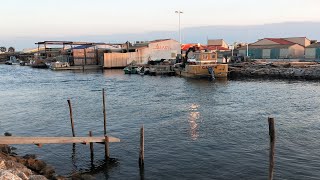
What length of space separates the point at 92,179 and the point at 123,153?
485 centimetres

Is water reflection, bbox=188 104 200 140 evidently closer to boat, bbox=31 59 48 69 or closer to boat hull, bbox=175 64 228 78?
boat hull, bbox=175 64 228 78

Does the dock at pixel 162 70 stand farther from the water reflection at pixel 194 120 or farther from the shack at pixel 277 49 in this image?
the water reflection at pixel 194 120

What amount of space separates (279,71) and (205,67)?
1478cm

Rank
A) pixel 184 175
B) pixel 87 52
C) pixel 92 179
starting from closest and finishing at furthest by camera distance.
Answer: pixel 92 179 < pixel 184 175 < pixel 87 52

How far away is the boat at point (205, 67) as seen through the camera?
62.9 m

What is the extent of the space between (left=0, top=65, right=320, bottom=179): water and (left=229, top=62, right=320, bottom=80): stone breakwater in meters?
12.0

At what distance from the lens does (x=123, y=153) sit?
846 inches

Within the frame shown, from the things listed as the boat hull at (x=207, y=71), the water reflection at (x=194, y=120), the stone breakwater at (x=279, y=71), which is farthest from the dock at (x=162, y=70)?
the water reflection at (x=194, y=120)

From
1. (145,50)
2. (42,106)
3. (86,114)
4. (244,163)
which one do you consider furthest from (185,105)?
(145,50)

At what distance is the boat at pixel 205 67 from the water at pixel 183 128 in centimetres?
1262

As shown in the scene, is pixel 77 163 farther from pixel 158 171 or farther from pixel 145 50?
pixel 145 50

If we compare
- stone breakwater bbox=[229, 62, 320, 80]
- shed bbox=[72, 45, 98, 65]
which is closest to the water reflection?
stone breakwater bbox=[229, 62, 320, 80]

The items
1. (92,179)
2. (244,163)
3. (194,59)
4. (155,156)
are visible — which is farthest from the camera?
(194,59)

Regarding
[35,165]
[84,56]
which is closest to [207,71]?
[35,165]
